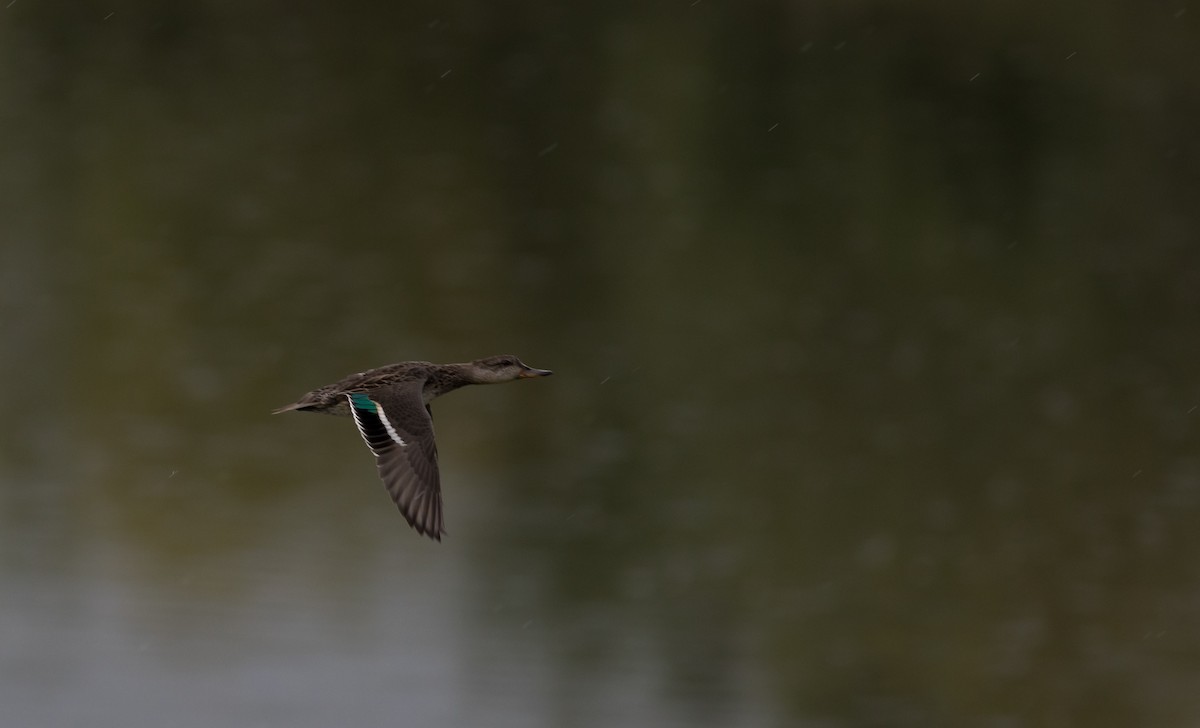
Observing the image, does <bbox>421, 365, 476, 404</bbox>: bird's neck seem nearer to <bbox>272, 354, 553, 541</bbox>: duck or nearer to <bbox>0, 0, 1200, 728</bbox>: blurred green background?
<bbox>272, 354, 553, 541</bbox>: duck

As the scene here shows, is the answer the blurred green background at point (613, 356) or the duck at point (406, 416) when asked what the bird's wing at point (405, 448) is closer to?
the duck at point (406, 416)

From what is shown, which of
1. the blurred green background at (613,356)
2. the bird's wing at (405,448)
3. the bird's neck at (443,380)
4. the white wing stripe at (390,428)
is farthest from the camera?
the blurred green background at (613,356)

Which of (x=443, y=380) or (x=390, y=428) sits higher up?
(x=443, y=380)

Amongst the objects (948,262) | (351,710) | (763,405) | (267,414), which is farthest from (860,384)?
(351,710)

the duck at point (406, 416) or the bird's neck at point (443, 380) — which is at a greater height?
the bird's neck at point (443, 380)

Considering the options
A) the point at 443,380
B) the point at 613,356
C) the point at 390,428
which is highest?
the point at 613,356

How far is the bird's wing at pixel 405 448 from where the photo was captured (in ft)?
24.6

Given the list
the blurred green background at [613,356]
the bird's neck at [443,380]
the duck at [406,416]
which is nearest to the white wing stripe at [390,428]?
the duck at [406,416]

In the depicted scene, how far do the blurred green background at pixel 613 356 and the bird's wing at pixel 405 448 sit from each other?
5.38 metres

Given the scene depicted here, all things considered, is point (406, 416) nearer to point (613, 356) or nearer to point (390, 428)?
point (390, 428)

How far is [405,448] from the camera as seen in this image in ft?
25.3

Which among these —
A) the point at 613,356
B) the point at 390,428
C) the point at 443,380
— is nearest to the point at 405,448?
the point at 390,428

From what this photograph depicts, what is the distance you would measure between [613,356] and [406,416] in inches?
429

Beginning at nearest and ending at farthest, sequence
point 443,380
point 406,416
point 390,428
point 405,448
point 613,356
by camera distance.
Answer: point 405,448 → point 390,428 → point 406,416 → point 443,380 → point 613,356
